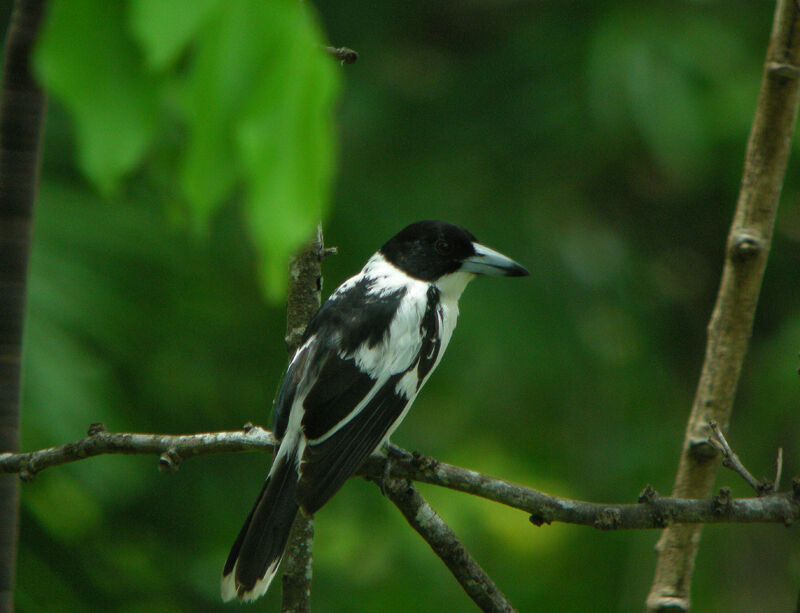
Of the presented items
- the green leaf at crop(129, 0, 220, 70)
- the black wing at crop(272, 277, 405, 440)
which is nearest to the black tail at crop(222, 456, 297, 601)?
the black wing at crop(272, 277, 405, 440)

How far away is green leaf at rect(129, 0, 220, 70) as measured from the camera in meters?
0.95

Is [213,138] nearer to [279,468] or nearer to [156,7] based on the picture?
[156,7]

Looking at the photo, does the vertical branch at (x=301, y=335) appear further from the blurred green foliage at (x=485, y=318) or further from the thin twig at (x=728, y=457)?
the thin twig at (x=728, y=457)

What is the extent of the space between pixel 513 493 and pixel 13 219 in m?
1.05

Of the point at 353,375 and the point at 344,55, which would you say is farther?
the point at 353,375

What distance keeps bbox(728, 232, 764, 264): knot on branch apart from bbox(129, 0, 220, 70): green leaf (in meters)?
1.33

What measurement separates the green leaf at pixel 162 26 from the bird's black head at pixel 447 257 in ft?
8.06

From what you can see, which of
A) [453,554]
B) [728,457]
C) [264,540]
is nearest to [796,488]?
[728,457]

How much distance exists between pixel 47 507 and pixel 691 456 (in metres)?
2.71

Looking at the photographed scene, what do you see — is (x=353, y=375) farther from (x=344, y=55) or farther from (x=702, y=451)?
(x=702, y=451)

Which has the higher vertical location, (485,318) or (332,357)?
(485,318)

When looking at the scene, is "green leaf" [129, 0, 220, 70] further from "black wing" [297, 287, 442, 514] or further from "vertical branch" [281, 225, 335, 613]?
"black wing" [297, 287, 442, 514]

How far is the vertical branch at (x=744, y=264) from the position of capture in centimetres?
198

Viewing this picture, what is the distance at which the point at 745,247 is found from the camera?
1.99m
